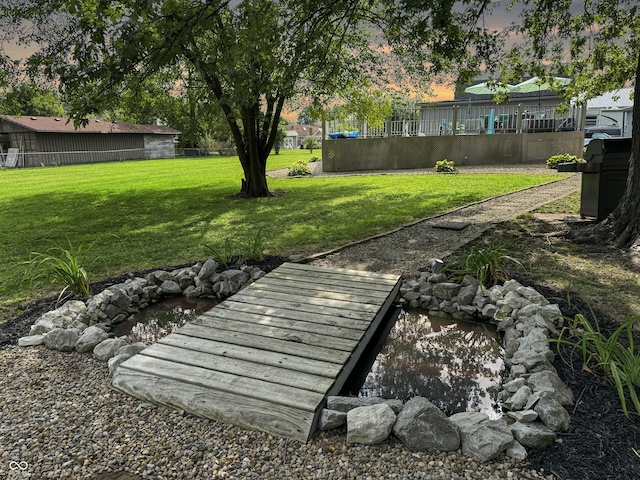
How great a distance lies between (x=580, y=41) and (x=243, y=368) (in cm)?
827

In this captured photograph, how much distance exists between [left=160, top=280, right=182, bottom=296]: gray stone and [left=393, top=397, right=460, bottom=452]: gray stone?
3139 mm

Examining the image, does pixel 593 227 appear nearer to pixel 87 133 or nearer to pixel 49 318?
pixel 49 318

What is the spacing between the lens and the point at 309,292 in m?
4.26

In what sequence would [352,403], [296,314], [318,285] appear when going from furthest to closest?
[318,285] → [296,314] → [352,403]

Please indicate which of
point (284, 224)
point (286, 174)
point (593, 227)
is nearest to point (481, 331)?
point (593, 227)

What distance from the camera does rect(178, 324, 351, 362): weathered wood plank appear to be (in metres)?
3.05

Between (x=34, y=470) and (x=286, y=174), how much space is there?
51.1 ft

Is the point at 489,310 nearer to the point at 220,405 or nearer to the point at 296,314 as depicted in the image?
the point at 296,314

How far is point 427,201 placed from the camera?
9578mm

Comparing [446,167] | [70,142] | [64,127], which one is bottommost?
[446,167]

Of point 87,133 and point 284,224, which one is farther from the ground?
point 87,133

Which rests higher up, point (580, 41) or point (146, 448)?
point (580, 41)

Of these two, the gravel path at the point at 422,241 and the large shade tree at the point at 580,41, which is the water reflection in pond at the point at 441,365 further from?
the large shade tree at the point at 580,41

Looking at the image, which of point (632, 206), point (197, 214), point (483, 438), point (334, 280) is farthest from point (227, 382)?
point (197, 214)
